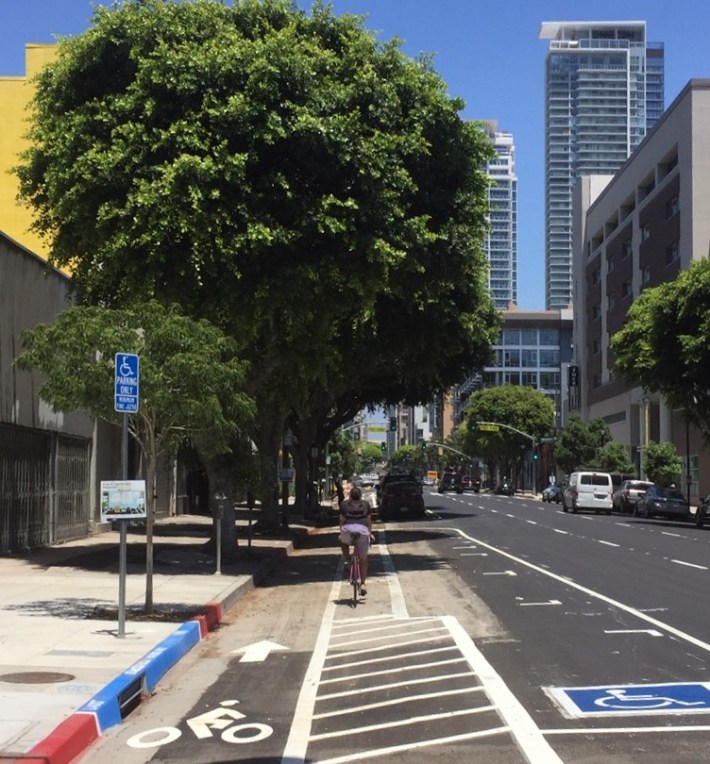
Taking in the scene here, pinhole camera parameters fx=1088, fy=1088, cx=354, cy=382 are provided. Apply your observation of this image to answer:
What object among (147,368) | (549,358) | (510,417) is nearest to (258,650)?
(147,368)

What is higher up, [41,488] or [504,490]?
[41,488]

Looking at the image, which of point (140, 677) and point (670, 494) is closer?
point (140, 677)

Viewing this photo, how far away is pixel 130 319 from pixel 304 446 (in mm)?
30963

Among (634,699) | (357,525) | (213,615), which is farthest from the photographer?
(357,525)

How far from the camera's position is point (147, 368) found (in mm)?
13773

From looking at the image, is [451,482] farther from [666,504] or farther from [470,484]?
[666,504]

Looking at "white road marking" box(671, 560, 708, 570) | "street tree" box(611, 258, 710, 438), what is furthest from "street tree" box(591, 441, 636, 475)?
"white road marking" box(671, 560, 708, 570)

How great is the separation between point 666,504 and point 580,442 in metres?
31.6

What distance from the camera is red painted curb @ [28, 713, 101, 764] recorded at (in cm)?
703

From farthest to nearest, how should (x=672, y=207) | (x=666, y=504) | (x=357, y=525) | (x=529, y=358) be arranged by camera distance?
(x=529, y=358) < (x=672, y=207) < (x=666, y=504) < (x=357, y=525)

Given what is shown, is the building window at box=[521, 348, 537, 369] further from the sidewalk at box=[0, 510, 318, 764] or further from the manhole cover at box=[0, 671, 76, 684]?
the manhole cover at box=[0, 671, 76, 684]

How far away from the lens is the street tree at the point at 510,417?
10275 cm

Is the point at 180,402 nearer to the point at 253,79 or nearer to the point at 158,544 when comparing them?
the point at 253,79

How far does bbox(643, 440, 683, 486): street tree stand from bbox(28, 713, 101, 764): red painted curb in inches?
2196
